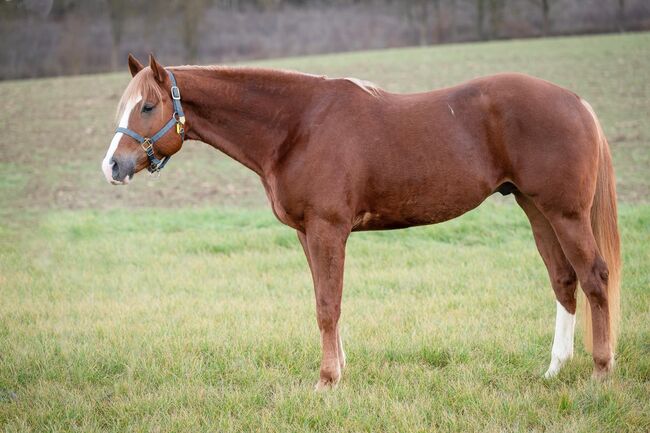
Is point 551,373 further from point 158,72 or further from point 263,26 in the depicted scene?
point 263,26

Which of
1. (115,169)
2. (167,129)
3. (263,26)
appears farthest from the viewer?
(263,26)

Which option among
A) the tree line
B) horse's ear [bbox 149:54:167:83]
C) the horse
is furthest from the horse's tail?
the tree line

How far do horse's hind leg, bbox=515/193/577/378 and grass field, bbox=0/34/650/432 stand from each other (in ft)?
0.77

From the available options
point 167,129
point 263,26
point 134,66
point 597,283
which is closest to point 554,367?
point 597,283

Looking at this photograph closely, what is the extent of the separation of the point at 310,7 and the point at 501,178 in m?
40.1

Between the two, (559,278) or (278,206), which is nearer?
(278,206)

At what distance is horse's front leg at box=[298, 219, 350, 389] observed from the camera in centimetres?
449

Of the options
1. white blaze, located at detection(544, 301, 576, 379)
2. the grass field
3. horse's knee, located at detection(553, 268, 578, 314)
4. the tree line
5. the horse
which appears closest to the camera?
the grass field

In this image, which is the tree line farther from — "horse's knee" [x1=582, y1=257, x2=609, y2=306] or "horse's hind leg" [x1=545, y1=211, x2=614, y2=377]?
"horse's knee" [x1=582, y1=257, x2=609, y2=306]

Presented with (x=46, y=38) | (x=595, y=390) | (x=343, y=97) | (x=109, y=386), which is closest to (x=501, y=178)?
(x=343, y=97)

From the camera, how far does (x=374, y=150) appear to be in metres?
4.56

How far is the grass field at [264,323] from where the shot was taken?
4.22 m

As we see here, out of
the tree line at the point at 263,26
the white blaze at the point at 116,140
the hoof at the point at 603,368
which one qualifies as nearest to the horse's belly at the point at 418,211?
the hoof at the point at 603,368

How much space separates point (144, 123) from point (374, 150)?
1608 mm
